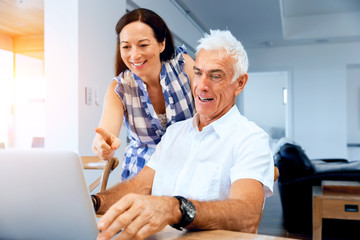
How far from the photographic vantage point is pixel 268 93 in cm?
1262

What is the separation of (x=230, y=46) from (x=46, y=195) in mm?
854

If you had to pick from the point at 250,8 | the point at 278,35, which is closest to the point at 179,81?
the point at 250,8

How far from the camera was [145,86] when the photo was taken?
1.62 meters

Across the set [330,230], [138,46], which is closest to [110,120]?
[138,46]

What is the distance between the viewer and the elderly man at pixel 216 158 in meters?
0.96

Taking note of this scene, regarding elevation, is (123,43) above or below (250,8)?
below

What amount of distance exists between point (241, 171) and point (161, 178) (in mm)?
349

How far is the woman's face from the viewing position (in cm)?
148

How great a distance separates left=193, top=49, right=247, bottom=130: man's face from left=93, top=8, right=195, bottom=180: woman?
278 millimetres

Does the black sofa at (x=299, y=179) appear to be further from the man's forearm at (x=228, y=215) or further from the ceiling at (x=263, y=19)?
the man's forearm at (x=228, y=215)

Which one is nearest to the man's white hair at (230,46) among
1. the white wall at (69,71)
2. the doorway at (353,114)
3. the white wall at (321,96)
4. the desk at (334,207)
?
the white wall at (69,71)

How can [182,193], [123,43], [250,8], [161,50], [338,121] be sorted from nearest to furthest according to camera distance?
[182,193] → [123,43] → [161,50] → [250,8] → [338,121]

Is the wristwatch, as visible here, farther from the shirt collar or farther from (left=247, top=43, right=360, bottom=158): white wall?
(left=247, top=43, right=360, bottom=158): white wall

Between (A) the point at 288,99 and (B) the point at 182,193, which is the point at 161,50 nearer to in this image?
(B) the point at 182,193
